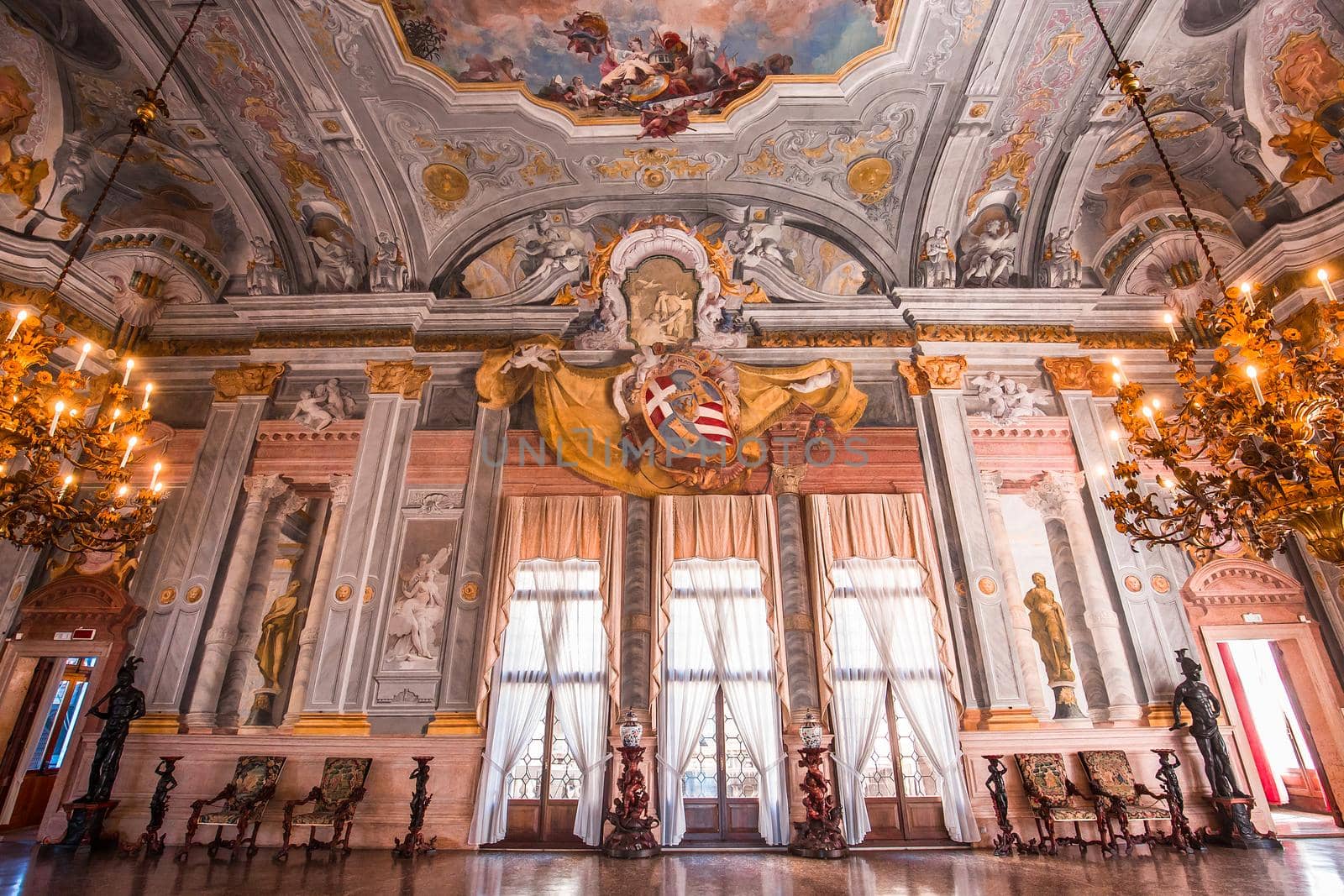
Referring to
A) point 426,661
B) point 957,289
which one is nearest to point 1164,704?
point 957,289

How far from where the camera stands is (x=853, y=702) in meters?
7.67

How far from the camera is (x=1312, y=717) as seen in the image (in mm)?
7730

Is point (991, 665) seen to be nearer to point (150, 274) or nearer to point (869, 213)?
point (869, 213)

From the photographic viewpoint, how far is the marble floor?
193 inches

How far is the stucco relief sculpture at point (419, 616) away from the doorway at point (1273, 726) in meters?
10.4

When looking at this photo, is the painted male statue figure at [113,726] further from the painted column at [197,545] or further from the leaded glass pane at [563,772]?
the leaded glass pane at [563,772]

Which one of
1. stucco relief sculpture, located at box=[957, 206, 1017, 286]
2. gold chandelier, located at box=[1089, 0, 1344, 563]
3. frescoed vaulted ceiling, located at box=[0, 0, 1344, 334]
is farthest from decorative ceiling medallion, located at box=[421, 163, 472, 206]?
gold chandelier, located at box=[1089, 0, 1344, 563]

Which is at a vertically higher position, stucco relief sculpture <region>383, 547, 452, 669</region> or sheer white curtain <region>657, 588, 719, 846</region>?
stucco relief sculpture <region>383, 547, 452, 669</region>

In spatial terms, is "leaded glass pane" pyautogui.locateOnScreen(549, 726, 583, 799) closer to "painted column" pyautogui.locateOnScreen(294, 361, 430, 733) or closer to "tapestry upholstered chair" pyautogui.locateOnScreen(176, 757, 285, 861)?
"painted column" pyautogui.locateOnScreen(294, 361, 430, 733)

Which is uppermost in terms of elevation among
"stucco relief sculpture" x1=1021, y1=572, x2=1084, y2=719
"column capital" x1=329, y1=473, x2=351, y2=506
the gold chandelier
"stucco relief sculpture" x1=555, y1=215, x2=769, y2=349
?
"stucco relief sculpture" x1=555, y1=215, x2=769, y2=349

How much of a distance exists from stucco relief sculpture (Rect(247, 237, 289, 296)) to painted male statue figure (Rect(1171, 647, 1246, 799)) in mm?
11751

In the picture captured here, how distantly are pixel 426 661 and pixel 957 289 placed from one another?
8082 millimetres

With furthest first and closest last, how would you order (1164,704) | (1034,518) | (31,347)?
(1034,518)
(1164,704)
(31,347)

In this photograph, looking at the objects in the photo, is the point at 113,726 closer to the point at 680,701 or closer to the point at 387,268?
the point at 680,701
